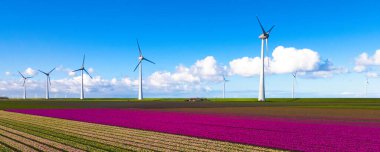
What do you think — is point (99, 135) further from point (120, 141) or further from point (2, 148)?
point (2, 148)

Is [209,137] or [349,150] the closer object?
[349,150]

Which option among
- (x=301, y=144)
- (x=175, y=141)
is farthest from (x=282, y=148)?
(x=175, y=141)

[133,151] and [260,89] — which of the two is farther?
[260,89]

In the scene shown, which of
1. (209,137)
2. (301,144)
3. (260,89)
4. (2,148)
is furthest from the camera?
(260,89)

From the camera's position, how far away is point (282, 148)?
2198cm

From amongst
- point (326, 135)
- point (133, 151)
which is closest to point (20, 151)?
point (133, 151)

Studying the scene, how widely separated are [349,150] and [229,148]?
5824 millimetres

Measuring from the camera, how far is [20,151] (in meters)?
20.4

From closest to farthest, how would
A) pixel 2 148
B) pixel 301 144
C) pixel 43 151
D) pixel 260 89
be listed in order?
pixel 43 151
pixel 2 148
pixel 301 144
pixel 260 89

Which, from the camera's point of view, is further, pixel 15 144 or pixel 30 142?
pixel 30 142

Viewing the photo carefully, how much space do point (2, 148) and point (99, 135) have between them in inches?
299

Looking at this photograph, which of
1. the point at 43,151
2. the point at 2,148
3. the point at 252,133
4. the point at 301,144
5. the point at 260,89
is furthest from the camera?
the point at 260,89

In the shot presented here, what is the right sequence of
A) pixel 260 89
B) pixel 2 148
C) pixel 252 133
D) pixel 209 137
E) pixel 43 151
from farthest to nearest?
1. pixel 260 89
2. pixel 252 133
3. pixel 209 137
4. pixel 2 148
5. pixel 43 151

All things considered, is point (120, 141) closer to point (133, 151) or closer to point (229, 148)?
point (133, 151)
